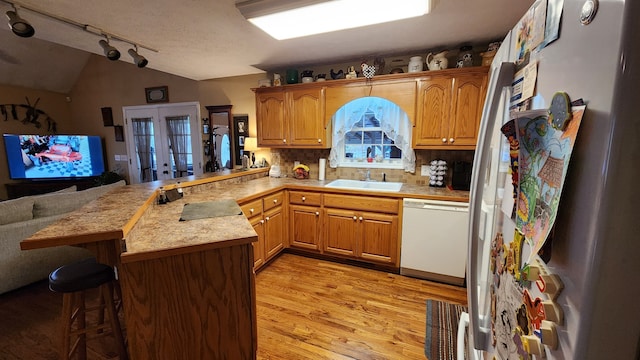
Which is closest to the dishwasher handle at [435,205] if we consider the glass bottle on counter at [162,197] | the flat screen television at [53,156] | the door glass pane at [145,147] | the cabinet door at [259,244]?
the cabinet door at [259,244]

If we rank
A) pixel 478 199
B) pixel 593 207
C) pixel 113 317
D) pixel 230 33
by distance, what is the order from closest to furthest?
pixel 593 207 → pixel 478 199 → pixel 113 317 → pixel 230 33

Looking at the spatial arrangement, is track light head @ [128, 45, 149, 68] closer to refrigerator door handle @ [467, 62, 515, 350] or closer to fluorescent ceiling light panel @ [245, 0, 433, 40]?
fluorescent ceiling light panel @ [245, 0, 433, 40]

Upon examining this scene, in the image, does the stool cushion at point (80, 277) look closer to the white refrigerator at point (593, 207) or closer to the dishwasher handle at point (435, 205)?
the white refrigerator at point (593, 207)

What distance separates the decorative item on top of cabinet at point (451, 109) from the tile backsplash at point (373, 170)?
11.1 inches

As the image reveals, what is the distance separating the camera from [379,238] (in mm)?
2699

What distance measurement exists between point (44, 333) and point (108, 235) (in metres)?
1.48

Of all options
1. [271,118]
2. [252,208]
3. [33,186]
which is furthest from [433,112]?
[33,186]

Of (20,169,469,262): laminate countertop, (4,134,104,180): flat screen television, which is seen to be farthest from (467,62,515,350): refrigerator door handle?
(4,134,104,180): flat screen television

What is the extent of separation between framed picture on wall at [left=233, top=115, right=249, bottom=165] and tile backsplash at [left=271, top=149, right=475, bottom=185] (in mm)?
578

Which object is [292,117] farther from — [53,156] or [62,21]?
[53,156]

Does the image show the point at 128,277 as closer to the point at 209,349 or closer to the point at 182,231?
the point at 182,231

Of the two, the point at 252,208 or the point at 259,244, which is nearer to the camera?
the point at 252,208

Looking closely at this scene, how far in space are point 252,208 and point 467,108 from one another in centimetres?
228

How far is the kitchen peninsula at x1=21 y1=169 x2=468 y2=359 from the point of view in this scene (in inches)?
48.7
